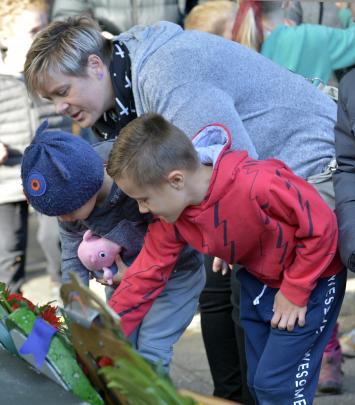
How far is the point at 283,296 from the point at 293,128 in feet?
1.84

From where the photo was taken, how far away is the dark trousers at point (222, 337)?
10.5ft

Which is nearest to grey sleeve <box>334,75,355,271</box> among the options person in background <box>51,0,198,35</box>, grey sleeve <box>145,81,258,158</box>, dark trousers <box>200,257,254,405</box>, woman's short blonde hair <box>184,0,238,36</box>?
grey sleeve <box>145,81,258,158</box>

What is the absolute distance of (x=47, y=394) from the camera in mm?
1748

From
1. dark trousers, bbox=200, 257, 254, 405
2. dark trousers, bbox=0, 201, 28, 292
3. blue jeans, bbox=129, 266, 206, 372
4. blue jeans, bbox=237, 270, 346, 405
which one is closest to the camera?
blue jeans, bbox=237, 270, 346, 405

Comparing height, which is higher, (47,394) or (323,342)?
(47,394)

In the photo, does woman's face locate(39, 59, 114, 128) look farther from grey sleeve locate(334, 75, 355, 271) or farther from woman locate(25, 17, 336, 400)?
grey sleeve locate(334, 75, 355, 271)

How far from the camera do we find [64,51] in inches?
106

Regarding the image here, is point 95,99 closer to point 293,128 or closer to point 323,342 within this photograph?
point 293,128

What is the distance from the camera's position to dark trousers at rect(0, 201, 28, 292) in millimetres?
4586

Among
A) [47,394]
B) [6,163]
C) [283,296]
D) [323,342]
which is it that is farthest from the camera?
[6,163]

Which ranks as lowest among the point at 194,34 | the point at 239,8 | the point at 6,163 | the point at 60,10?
the point at 6,163

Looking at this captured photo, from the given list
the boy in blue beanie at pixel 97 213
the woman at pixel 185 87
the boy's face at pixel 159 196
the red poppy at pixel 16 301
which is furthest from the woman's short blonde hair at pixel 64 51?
the red poppy at pixel 16 301

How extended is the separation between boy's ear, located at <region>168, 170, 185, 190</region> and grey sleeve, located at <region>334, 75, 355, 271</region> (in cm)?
50

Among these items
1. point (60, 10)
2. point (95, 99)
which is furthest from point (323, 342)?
point (60, 10)
